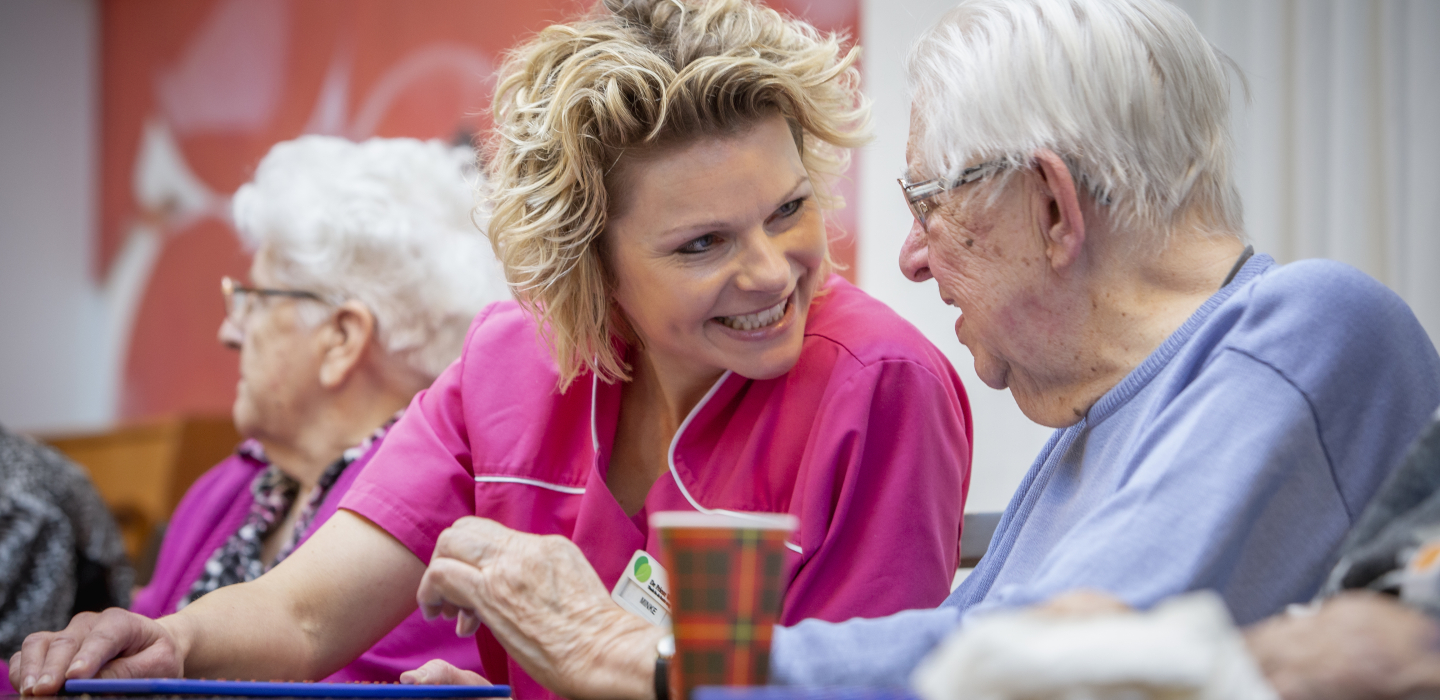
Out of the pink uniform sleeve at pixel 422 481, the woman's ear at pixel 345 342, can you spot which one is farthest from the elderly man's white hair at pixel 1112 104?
the woman's ear at pixel 345 342

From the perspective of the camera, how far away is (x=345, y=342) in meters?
2.42

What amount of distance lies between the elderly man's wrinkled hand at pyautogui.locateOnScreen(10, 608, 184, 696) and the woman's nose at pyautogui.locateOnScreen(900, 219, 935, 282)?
1027 millimetres

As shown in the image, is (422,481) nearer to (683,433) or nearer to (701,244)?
(683,433)

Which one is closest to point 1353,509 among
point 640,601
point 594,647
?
point 594,647

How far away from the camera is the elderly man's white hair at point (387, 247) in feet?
7.80

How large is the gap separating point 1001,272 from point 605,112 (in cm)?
57

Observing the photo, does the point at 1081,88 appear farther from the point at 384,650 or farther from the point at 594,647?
the point at 384,650

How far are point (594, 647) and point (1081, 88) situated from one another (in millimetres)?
707

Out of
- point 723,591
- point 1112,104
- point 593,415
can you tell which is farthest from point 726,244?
point 723,591

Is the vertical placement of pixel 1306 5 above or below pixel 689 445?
above

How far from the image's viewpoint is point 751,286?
1.51 metres

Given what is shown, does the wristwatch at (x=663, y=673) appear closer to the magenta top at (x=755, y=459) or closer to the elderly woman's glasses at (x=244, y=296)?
the magenta top at (x=755, y=459)

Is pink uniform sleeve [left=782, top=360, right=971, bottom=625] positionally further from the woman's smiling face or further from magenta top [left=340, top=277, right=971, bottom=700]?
the woman's smiling face

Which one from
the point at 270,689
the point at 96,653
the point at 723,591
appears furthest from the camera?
the point at 96,653
